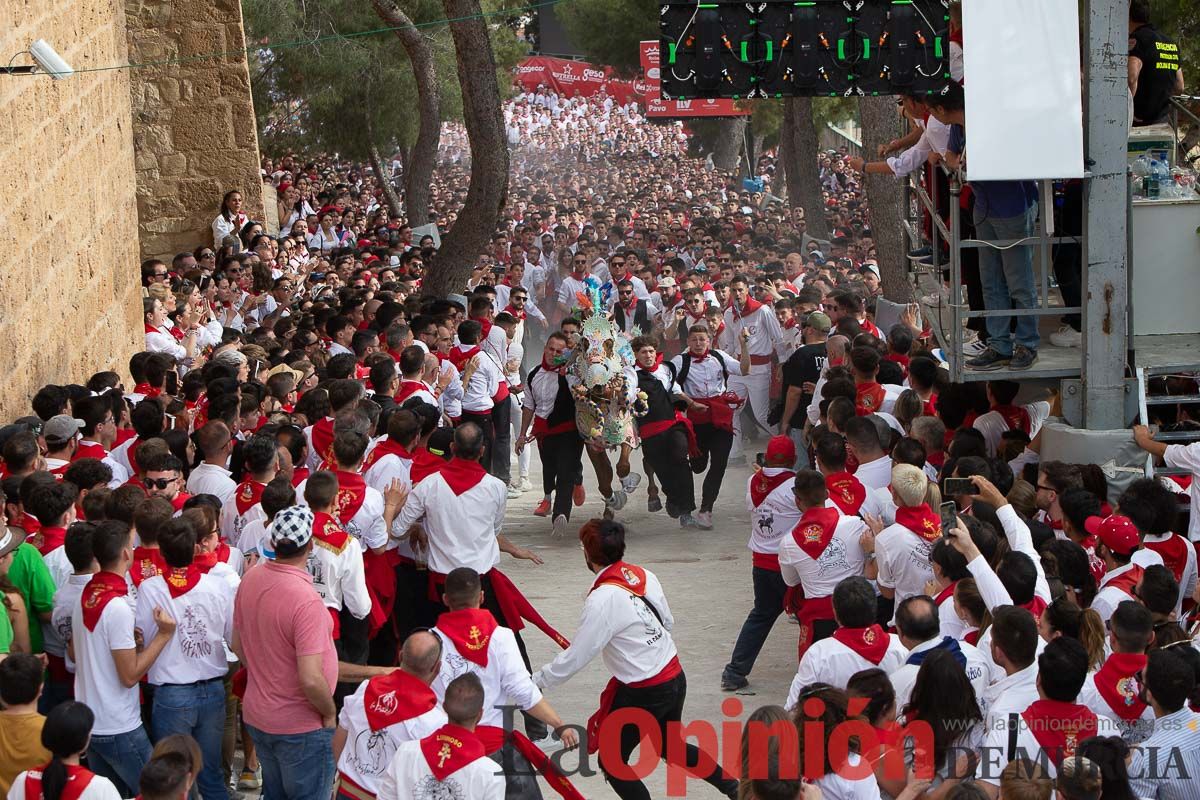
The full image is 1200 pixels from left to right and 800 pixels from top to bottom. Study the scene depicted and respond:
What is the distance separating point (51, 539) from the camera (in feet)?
22.9

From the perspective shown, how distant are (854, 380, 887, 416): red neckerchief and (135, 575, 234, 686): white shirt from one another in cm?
526

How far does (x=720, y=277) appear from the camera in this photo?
1912 centimetres

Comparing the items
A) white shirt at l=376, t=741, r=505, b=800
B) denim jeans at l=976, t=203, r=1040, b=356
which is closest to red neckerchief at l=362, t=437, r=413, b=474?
denim jeans at l=976, t=203, r=1040, b=356

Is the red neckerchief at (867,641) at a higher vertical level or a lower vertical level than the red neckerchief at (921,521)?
lower

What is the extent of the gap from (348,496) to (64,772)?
124 inches

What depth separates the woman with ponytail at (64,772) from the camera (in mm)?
5035

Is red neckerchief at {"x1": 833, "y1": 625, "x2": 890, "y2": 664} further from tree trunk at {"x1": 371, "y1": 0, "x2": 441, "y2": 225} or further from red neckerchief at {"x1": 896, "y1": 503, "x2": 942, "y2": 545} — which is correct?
tree trunk at {"x1": 371, "y1": 0, "x2": 441, "y2": 225}

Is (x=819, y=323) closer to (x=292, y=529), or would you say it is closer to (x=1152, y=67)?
(x=1152, y=67)

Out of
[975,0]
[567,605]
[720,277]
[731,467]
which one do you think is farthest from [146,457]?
[720,277]

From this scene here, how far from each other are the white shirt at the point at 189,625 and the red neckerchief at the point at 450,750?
1801mm

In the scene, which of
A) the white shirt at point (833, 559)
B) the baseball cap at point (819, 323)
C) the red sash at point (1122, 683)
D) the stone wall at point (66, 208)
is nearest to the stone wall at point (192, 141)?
the stone wall at point (66, 208)

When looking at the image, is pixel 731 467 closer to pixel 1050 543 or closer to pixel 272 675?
pixel 1050 543

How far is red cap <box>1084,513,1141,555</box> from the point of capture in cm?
704

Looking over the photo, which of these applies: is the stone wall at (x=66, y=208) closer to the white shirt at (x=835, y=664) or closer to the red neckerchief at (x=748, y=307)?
the red neckerchief at (x=748, y=307)
